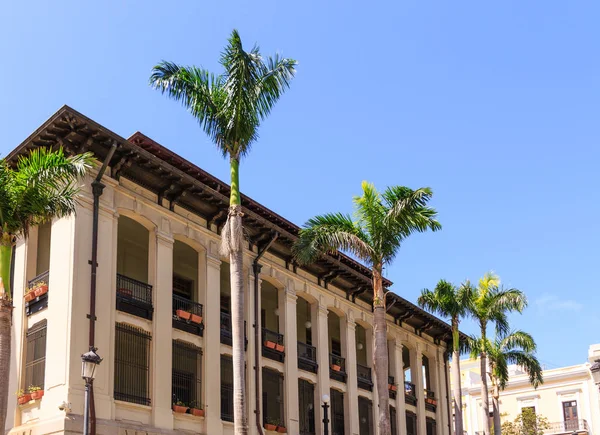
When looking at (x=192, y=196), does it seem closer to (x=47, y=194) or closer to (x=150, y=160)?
(x=150, y=160)

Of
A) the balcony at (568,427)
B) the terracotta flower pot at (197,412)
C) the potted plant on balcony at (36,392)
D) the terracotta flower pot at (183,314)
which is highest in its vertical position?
the balcony at (568,427)

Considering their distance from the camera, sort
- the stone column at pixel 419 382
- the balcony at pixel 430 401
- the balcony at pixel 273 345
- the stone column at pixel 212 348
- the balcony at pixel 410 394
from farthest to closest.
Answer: the balcony at pixel 430 401 < the stone column at pixel 419 382 < the balcony at pixel 410 394 < the balcony at pixel 273 345 < the stone column at pixel 212 348

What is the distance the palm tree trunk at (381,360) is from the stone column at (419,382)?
1635cm

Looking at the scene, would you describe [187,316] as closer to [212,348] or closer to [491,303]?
[212,348]

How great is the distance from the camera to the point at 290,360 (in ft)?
104

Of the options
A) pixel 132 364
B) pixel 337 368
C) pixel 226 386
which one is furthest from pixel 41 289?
pixel 337 368

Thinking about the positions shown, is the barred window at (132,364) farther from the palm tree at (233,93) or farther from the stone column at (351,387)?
the stone column at (351,387)

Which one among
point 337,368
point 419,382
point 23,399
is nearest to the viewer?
point 23,399

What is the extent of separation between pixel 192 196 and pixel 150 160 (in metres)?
2.74

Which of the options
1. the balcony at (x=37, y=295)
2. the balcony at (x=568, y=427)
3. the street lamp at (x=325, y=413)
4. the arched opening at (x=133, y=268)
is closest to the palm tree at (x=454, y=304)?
the street lamp at (x=325, y=413)

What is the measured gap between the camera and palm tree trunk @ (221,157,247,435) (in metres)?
21.0

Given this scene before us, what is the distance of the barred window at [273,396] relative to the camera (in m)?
30.6

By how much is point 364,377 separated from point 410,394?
4.49 metres

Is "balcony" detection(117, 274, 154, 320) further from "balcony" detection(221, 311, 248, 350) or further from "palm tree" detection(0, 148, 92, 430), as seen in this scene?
"palm tree" detection(0, 148, 92, 430)
